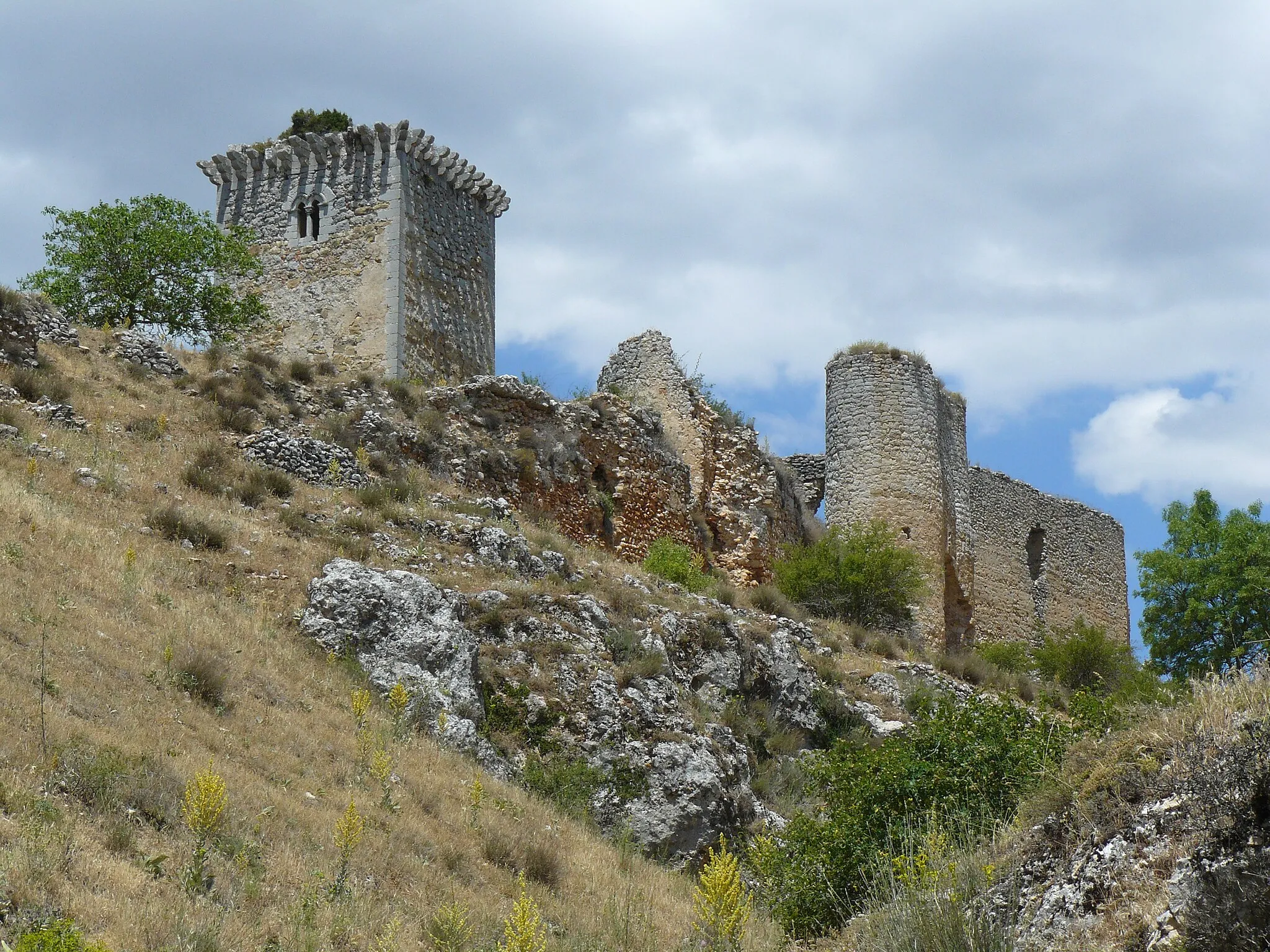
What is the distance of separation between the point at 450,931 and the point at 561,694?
16.3 ft

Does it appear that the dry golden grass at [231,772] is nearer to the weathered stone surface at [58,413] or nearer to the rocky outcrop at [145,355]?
the weathered stone surface at [58,413]

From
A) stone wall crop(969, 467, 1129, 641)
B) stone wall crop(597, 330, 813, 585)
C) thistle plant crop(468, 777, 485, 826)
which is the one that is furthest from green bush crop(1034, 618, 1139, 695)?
thistle plant crop(468, 777, 485, 826)

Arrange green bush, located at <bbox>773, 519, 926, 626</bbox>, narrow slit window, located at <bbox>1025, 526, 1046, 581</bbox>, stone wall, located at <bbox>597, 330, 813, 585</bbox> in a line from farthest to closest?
narrow slit window, located at <bbox>1025, 526, 1046, 581</bbox>, stone wall, located at <bbox>597, 330, 813, 585</bbox>, green bush, located at <bbox>773, 519, 926, 626</bbox>

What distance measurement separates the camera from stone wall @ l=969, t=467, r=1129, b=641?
29828 mm

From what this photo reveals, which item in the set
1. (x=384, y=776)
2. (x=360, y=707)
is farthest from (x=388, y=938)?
(x=360, y=707)

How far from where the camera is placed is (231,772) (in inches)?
346

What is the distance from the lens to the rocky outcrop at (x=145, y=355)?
58.3ft

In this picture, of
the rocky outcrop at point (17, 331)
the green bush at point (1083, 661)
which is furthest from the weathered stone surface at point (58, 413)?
the green bush at point (1083, 661)

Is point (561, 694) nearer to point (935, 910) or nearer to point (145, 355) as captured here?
point (935, 910)

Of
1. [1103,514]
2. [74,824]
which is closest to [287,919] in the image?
[74,824]

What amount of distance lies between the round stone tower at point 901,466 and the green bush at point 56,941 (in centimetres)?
2047

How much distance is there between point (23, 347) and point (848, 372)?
15.5 meters

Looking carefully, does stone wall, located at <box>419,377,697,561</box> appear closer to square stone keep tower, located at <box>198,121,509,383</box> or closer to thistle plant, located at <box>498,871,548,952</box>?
square stone keep tower, located at <box>198,121,509,383</box>

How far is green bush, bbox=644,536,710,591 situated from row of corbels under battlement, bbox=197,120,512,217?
25.3ft
